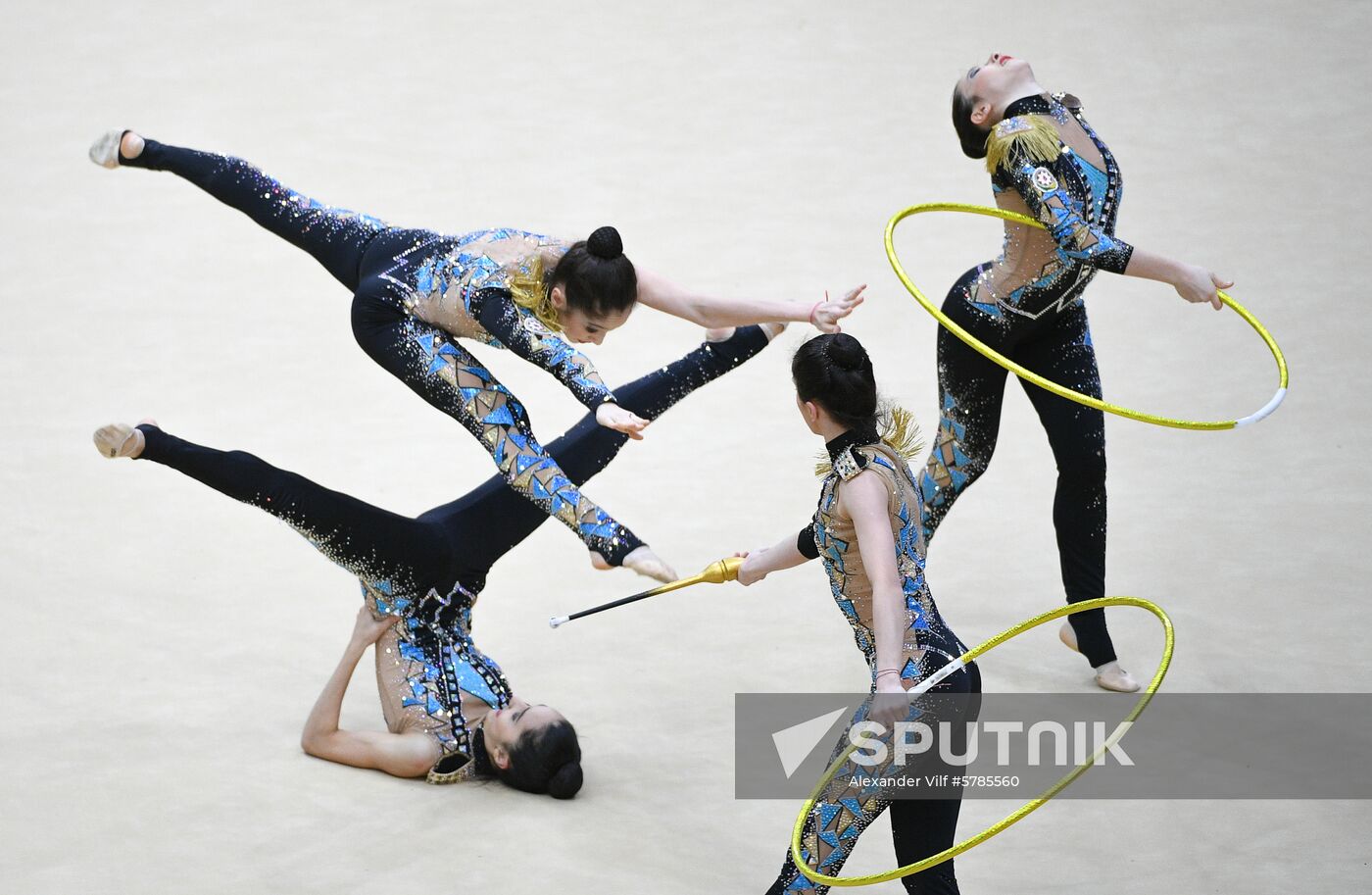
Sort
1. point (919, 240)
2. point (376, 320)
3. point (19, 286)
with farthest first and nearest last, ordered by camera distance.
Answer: point (919, 240)
point (19, 286)
point (376, 320)

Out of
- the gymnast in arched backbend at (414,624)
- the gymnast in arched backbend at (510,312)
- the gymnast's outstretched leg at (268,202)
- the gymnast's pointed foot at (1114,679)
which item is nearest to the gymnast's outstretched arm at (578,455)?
the gymnast in arched backbend at (414,624)

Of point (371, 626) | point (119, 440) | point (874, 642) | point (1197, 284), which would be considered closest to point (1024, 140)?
point (1197, 284)

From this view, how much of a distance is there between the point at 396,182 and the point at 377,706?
3.72 metres

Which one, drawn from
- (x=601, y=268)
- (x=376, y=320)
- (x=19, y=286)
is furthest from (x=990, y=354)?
(x=19, y=286)

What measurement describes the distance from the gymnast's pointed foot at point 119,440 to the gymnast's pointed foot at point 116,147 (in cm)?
86

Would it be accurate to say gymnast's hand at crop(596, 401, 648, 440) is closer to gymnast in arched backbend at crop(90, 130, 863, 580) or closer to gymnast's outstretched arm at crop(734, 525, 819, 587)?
gymnast in arched backbend at crop(90, 130, 863, 580)

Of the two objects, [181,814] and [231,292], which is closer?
[181,814]

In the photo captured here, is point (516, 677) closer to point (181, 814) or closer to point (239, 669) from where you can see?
point (239, 669)

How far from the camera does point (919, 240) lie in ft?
23.5

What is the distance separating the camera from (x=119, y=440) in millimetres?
3914

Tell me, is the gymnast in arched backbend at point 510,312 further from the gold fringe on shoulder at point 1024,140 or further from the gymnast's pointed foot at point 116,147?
the gold fringe on shoulder at point 1024,140

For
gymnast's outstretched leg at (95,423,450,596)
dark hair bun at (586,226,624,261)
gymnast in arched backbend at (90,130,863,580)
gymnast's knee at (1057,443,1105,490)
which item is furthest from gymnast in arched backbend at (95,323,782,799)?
gymnast's knee at (1057,443,1105,490)

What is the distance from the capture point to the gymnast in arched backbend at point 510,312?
12.0 ft

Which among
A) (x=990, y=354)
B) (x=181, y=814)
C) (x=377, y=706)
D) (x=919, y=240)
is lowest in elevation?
(x=181, y=814)
